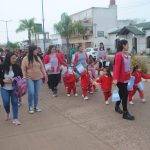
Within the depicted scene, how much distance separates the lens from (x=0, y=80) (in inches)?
262

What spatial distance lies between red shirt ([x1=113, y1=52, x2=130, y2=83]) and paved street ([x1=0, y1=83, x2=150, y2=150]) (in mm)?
865

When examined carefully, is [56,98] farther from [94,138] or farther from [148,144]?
[148,144]

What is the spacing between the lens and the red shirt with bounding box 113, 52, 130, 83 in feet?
21.7

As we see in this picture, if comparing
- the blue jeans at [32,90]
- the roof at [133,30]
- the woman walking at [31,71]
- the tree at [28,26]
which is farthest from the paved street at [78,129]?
the tree at [28,26]

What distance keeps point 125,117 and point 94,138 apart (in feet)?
4.43

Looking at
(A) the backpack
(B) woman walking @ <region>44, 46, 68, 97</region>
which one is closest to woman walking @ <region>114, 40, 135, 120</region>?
(A) the backpack

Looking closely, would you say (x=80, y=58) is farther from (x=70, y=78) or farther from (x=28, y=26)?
(x=28, y=26)

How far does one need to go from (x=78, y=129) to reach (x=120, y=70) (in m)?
1.62

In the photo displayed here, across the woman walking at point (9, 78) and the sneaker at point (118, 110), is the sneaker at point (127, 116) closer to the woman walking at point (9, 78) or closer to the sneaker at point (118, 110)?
the sneaker at point (118, 110)

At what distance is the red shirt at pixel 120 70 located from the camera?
6.61 meters

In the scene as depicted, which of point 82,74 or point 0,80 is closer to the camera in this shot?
point 0,80

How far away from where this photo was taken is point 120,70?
22.0ft

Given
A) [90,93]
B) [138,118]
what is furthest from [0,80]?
[90,93]

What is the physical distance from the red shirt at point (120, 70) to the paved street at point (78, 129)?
0.87 meters
